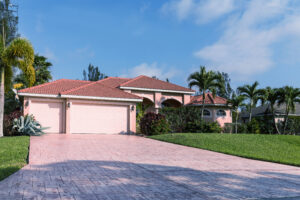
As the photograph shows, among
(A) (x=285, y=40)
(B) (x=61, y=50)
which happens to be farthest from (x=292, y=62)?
(B) (x=61, y=50)

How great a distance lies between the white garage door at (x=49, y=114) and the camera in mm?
19281

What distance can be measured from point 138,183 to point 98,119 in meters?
15.1

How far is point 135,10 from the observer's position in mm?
15156

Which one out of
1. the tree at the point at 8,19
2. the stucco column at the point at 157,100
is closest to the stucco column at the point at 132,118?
the stucco column at the point at 157,100

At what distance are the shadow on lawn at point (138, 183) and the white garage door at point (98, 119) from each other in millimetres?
12407

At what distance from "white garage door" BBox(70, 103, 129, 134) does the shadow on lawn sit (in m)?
12.4

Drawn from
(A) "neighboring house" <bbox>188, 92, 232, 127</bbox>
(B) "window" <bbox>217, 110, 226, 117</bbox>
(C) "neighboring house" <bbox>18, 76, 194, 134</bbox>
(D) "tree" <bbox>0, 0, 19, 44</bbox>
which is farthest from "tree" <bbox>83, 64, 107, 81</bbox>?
(C) "neighboring house" <bbox>18, 76, 194, 134</bbox>

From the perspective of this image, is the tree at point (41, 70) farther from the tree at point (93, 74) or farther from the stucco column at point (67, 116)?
the tree at point (93, 74)

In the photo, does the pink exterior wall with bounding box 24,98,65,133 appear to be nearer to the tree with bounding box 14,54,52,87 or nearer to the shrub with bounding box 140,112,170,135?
the shrub with bounding box 140,112,170,135

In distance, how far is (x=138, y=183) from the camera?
566cm

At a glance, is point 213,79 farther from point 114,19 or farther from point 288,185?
point 288,185

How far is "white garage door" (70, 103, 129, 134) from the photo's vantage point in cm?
1980

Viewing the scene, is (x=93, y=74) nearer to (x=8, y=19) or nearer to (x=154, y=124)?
(x=8, y=19)

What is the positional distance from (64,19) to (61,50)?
5953mm
